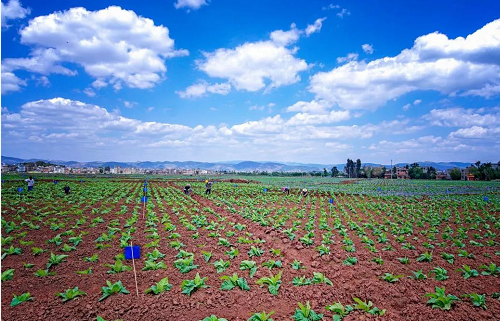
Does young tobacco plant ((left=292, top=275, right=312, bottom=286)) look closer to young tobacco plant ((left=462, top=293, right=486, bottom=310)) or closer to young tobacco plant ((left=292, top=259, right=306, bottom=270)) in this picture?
young tobacco plant ((left=292, top=259, right=306, bottom=270))

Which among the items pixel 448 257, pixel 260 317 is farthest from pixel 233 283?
pixel 448 257

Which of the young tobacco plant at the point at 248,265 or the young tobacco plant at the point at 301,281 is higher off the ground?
the young tobacco plant at the point at 248,265

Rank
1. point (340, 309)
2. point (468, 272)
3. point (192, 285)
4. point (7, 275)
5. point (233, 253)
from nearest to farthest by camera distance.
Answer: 1. point (340, 309)
2. point (192, 285)
3. point (7, 275)
4. point (468, 272)
5. point (233, 253)

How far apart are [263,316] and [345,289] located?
98.7 inches

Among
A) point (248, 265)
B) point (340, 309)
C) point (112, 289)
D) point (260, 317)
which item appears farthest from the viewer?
point (248, 265)

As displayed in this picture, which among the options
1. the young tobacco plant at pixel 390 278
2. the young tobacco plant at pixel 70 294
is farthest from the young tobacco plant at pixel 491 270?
the young tobacco plant at pixel 70 294

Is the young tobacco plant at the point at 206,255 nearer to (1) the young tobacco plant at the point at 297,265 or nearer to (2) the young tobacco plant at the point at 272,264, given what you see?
(2) the young tobacco plant at the point at 272,264

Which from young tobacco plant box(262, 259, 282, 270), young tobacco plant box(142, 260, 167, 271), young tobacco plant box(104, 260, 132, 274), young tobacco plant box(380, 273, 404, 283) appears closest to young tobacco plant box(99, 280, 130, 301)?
young tobacco plant box(104, 260, 132, 274)

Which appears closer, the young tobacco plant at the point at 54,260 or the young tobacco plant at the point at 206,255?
the young tobacco plant at the point at 54,260

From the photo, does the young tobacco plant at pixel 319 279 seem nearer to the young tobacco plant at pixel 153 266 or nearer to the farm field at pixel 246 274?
the farm field at pixel 246 274

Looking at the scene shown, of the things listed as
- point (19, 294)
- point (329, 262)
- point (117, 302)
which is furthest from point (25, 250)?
point (329, 262)

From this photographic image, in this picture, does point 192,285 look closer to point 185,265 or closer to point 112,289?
point 185,265

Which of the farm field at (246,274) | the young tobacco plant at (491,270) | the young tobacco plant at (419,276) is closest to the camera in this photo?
the farm field at (246,274)

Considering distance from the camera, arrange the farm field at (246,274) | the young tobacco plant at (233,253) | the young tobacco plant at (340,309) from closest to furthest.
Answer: the young tobacco plant at (340,309)
the farm field at (246,274)
the young tobacco plant at (233,253)
